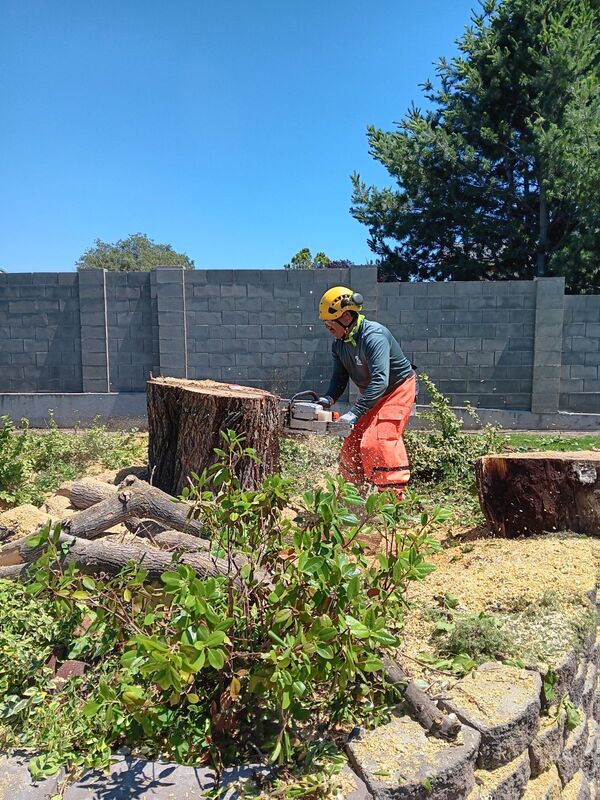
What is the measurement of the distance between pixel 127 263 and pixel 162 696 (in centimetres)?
3728

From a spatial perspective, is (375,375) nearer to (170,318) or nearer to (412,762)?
(412,762)

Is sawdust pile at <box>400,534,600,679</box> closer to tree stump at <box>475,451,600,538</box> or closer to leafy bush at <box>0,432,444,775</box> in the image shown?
tree stump at <box>475,451,600,538</box>

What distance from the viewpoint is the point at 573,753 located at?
2152mm

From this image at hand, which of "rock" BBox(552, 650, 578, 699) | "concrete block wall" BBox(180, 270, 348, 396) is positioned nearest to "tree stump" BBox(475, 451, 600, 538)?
"rock" BBox(552, 650, 578, 699)

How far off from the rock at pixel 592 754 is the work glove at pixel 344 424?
2.21m

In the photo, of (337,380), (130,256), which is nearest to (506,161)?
(337,380)

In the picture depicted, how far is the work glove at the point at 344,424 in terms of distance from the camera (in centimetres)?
410

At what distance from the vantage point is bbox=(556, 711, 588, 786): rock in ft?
6.84

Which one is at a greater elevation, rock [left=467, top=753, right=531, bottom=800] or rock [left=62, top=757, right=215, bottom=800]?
rock [left=62, top=757, right=215, bottom=800]

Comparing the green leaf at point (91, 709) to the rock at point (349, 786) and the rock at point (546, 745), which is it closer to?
the rock at point (349, 786)

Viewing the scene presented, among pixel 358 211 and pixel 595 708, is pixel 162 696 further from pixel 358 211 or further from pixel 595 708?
pixel 358 211

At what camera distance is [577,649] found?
2.19 metres

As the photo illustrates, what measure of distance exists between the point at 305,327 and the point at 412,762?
7681 millimetres

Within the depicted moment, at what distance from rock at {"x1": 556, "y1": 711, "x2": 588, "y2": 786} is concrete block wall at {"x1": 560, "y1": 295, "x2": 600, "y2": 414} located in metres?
7.51
